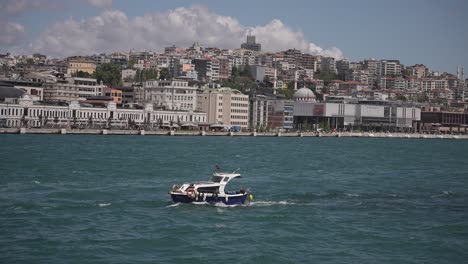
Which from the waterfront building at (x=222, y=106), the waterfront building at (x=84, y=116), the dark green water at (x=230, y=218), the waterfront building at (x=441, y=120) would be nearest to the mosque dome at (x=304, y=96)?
the waterfront building at (x=441, y=120)

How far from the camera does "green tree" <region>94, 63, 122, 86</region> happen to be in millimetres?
138500

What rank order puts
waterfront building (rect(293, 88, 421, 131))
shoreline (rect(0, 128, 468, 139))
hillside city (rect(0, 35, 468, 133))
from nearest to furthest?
1. shoreline (rect(0, 128, 468, 139))
2. hillside city (rect(0, 35, 468, 133))
3. waterfront building (rect(293, 88, 421, 131))

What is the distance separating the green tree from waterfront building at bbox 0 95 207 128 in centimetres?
2746

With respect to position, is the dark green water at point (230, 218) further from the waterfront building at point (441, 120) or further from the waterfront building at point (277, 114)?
the waterfront building at point (441, 120)

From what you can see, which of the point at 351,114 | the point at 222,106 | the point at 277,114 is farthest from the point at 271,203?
the point at 351,114

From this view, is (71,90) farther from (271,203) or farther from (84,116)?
(271,203)

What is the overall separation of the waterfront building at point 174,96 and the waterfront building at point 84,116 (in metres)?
3.95

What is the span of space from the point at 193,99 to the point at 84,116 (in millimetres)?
22573

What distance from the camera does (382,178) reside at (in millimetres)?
44469

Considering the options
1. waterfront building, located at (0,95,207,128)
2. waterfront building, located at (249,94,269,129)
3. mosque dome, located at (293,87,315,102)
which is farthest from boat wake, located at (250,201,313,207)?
mosque dome, located at (293,87,315,102)

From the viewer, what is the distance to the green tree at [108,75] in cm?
13850

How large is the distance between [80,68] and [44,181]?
113 m

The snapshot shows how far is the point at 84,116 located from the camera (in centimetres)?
10200

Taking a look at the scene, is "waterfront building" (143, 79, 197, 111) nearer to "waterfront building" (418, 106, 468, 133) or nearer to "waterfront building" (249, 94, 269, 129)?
"waterfront building" (249, 94, 269, 129)
